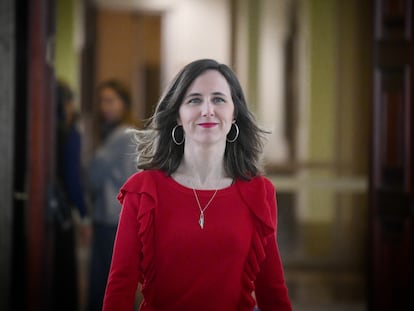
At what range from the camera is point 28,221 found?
2.35 m

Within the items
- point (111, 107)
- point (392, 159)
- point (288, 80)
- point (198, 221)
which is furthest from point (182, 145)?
point (288, 80)

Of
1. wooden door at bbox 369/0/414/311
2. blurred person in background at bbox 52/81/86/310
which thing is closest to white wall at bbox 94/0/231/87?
blurred person in background at bbox 52/81/86/310

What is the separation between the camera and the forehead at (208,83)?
120 centimetres

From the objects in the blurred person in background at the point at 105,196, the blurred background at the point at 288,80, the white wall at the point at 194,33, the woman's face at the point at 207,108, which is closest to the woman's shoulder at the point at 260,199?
the woman's face at the point at 207,108

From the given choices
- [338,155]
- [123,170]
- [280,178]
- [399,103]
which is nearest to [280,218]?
[280,178]

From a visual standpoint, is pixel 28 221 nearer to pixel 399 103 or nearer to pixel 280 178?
pixel 399 103

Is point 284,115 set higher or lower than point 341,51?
lower

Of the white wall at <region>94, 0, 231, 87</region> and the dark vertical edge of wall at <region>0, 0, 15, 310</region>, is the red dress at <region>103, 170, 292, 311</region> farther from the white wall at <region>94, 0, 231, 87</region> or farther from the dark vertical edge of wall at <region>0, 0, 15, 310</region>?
the white wall at <region>94, 0, 231, 87</region>

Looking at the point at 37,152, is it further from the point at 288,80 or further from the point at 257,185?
the point at 288,80

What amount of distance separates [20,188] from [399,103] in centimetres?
169

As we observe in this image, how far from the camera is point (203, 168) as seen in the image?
1.25m

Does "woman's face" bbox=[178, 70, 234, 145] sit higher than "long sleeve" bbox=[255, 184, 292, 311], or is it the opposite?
"woman's face" bbox=[178, 70, 234, 145]

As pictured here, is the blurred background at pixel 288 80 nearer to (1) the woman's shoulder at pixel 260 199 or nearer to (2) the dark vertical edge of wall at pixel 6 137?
(2) the dark vertical edge of wall at pixel 6 137

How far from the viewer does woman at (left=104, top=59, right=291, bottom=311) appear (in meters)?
1.18
